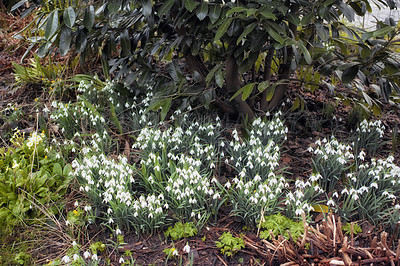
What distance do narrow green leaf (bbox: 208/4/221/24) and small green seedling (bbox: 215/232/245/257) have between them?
4.12 ft

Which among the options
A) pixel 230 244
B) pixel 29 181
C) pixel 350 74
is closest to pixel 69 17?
pixel 29 181

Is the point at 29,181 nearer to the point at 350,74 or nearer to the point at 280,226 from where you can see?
the point at 280,226

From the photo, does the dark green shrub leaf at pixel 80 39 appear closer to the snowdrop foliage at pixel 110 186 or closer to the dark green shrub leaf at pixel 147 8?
the dark green shrub leaf at pixel 147 8

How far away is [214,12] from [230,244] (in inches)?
53.5

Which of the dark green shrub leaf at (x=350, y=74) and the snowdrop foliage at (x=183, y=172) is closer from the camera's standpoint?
the snowdrop foliage at (x=183, y=172)

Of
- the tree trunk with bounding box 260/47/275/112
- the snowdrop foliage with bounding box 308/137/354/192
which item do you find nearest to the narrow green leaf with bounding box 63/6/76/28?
the tree trunk with bounding box 260/47/275/112

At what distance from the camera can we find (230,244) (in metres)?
2.08

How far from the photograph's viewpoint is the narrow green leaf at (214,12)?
7.45 ft

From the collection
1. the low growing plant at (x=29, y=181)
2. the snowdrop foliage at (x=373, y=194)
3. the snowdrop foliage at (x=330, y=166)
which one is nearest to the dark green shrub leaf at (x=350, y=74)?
the snowdrop foliage at (x=330, y=166)

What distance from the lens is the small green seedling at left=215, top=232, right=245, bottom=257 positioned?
2063mm

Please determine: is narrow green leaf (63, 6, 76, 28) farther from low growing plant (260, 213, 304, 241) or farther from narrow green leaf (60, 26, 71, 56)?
low growing plant (260, 213, 304, 241)

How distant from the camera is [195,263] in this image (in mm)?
2068

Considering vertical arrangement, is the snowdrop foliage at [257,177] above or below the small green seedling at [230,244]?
above

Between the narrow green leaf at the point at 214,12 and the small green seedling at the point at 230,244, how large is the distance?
4.12ft
